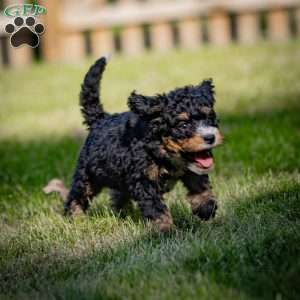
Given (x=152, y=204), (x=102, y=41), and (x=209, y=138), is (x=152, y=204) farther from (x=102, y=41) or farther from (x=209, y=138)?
(x=102, y=41)

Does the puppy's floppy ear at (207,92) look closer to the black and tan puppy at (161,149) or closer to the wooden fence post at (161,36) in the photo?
the black and tan puppy at (161,149)

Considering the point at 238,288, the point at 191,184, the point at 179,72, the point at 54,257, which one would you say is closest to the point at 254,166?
the point at 191,184

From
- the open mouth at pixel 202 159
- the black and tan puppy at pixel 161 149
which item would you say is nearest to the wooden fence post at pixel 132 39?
the black and tan puppy at pixel 161 149

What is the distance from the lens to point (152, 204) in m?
4.11

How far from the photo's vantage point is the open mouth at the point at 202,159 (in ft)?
13.0

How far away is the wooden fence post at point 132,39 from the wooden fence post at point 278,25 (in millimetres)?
2591

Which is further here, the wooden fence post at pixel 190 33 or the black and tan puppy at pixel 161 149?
the wooden fence post at pixel 190 33

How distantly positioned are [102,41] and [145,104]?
30.2 ft

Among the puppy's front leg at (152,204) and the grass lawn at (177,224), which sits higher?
the puppy's front leg at (152,204)

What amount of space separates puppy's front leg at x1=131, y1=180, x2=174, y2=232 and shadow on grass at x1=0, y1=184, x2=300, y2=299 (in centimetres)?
9

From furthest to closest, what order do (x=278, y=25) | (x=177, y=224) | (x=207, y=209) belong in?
(x=278, y=25) < (x=177, y=224) < (x=207, y=209)

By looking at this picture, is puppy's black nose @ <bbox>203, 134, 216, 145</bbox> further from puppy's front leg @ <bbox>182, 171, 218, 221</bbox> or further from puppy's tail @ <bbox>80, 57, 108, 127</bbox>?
puppy's tail @ <bbox>80, 57, 108, 127</bbox>

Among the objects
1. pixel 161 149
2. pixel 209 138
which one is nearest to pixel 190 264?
pixel 209 138

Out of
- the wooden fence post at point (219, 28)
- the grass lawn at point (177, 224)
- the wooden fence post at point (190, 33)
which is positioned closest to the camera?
the grass lawn at point (177, 224)
